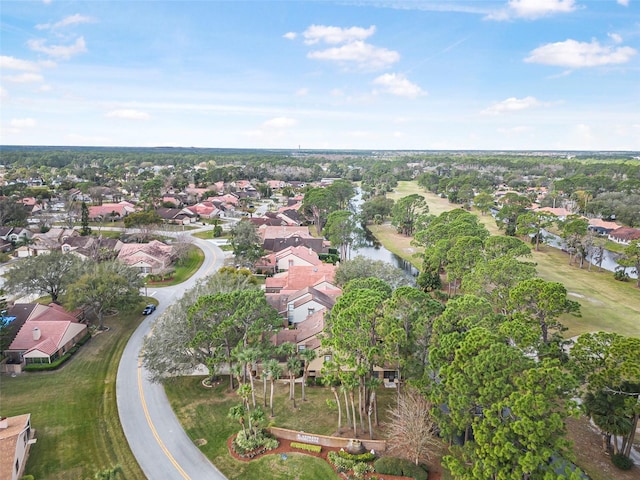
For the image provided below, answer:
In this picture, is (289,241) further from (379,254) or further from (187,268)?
(187,268)

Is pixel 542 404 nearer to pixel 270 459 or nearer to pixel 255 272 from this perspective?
pixel 270 459

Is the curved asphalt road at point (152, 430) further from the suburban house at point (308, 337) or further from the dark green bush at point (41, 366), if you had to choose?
the suburban house at point (308, 337)

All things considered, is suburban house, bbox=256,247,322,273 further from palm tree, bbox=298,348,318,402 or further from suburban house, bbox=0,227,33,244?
suburban house, bbox=0,227,33,244

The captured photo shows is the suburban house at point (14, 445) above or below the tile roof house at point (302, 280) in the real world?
below

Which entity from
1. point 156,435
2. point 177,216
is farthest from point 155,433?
point 177,216

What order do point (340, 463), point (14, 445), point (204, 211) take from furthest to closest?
point (204, 211) < point (340, 463) < point (14, 445)

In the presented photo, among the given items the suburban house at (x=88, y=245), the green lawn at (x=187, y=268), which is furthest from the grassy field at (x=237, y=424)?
the suburban house at (x=88, y=245)
